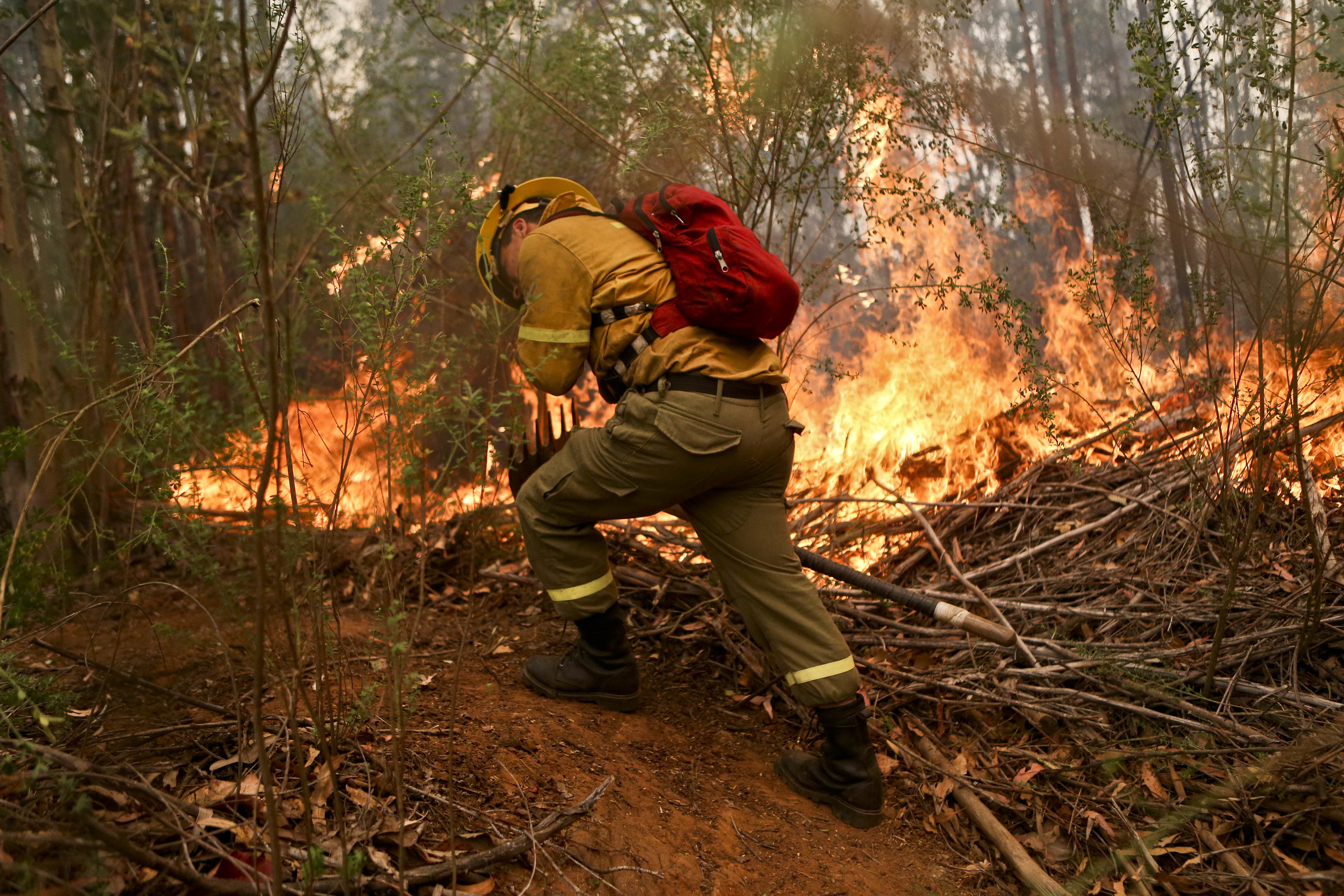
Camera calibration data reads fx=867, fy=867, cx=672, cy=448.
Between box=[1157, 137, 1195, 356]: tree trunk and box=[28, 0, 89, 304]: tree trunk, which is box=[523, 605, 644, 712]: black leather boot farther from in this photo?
box=[28, 0, 89, 304]: tree trunk

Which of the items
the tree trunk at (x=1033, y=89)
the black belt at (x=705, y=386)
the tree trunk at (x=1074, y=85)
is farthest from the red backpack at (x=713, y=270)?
the tree trunk at (x=1033, y=89)

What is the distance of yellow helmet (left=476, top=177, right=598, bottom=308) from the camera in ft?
10.5

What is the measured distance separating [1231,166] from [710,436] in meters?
2.43

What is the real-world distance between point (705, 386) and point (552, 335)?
0.54 meters

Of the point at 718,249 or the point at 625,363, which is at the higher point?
the point at 718,249

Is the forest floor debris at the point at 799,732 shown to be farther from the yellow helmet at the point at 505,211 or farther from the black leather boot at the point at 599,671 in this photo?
the yellow helmet at the point at 505,211

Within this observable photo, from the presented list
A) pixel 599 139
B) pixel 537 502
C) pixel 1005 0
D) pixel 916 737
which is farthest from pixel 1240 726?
pixel 1005 0

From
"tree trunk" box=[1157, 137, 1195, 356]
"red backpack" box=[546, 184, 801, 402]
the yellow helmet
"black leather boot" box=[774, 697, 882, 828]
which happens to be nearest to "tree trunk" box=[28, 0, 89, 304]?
the yellow helmet

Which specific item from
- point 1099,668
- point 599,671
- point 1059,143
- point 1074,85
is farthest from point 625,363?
point 1074,85

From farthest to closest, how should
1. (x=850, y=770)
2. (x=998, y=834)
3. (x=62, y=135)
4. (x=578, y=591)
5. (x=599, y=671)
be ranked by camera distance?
(x=62, y=135)
(x=599, y=671)
(x=578, y=591)
(x=850, y=770)
(x=998, y=834)

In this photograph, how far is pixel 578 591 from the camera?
315cm

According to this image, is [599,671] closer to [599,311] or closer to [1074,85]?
[599,311]

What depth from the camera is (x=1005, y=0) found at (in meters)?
5.27

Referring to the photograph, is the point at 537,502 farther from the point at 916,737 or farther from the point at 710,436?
the point at 916,737
